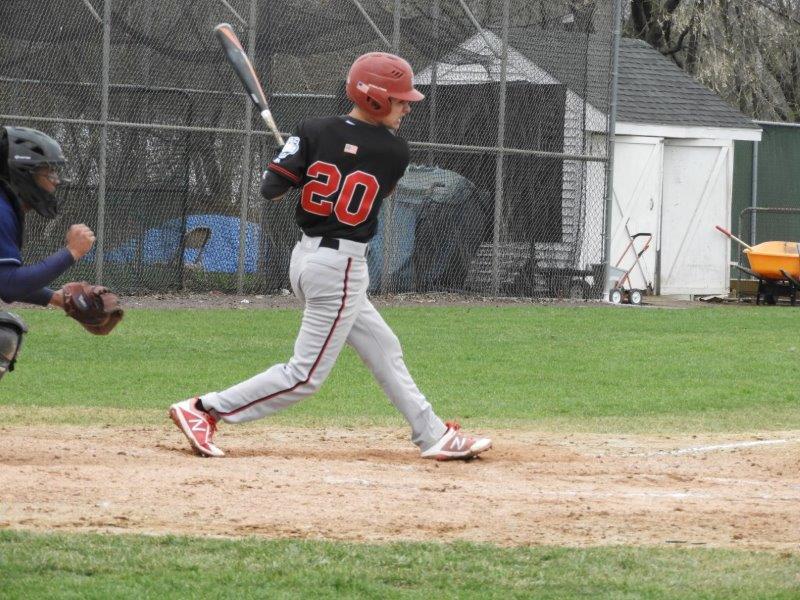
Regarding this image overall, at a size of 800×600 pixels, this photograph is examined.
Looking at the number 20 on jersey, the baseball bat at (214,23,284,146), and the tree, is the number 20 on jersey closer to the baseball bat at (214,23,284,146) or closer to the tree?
the baseball bat at (214,23,284,146)

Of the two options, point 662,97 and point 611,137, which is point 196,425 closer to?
point 611,137

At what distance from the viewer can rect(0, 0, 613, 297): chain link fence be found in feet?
53.0

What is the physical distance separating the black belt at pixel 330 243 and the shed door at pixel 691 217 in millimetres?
16444

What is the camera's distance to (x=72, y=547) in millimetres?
5023

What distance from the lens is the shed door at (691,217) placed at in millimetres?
22719

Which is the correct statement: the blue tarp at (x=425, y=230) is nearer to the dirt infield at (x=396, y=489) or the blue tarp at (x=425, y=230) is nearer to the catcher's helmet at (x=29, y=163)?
the dirt infield at (x=396, y=489)

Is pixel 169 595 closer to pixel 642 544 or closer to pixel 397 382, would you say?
pixel 642 544

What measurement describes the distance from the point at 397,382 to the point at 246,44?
1102cm

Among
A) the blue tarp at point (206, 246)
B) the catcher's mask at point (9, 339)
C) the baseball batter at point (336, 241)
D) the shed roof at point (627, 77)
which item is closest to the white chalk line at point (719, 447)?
the baseball batter at point (336, 241)

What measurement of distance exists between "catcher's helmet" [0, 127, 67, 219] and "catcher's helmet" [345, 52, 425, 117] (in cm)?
181

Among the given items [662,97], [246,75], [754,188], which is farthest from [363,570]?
[754,188]

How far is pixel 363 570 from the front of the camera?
480cm

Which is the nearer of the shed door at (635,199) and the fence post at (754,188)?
the shed door at (635,199)

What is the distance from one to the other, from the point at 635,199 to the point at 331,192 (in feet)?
51.6
